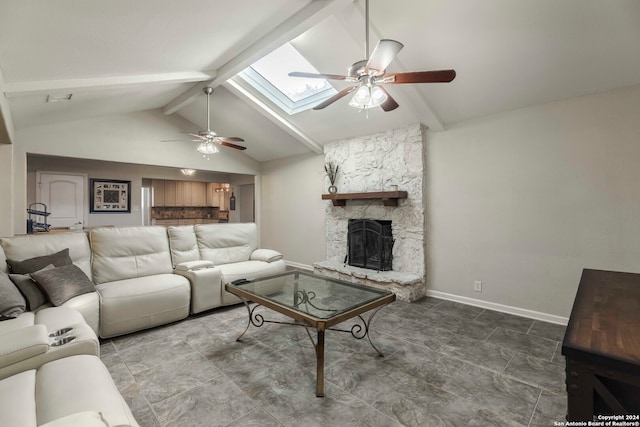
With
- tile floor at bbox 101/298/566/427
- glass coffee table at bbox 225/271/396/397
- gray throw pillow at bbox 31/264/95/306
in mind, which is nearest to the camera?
tile floor at bbox 101/298/566/427

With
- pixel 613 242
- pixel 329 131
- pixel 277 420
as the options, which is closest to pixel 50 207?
pixel 329 131

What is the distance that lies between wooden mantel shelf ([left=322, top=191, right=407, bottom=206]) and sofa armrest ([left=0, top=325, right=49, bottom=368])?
12.4ft

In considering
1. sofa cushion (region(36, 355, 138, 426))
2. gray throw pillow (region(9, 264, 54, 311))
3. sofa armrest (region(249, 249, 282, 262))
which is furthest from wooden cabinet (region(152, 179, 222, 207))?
sofa cushion (region(36, 355, 138, 426))

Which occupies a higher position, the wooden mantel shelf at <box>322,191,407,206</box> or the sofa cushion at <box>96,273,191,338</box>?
the wooden mantel shelf at <box>322,191,407,206</box>

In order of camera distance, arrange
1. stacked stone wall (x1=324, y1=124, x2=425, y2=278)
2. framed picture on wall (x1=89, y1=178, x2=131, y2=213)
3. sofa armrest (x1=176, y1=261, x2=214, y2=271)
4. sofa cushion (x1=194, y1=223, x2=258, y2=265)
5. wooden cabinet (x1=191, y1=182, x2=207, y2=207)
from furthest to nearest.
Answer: wooden cabinet (x1=191, y1=182, x2=207, y2=207) → framed picture on wall (x1=89, y1=178, x2=131, y2=213) → stacked stone wall (x1=324, y1=124, x2=425, y2=278) → sofa cushion (x1=194, y1=223, x2=258, y2=265) → sofa armrest (x1=176, y1=261, x2=214, y2=271)

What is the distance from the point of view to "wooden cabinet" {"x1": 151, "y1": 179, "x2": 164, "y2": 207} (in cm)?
827

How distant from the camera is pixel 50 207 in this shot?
5820mm

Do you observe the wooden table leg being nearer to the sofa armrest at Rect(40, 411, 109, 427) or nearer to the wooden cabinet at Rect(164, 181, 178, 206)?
the sofa armrest at Rect(40, 411, 109, 427)

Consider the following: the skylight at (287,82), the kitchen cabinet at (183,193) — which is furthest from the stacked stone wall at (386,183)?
the kitchen cabinet at (183,193)

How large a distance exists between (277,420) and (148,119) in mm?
5604

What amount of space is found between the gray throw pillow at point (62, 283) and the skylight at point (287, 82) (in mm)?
3248

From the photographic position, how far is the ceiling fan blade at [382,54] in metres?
1.85

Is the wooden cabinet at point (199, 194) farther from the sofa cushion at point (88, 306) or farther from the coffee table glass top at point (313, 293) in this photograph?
the coffee table glass top at point (313, 293)

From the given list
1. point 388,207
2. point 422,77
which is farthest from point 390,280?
point 422,77
